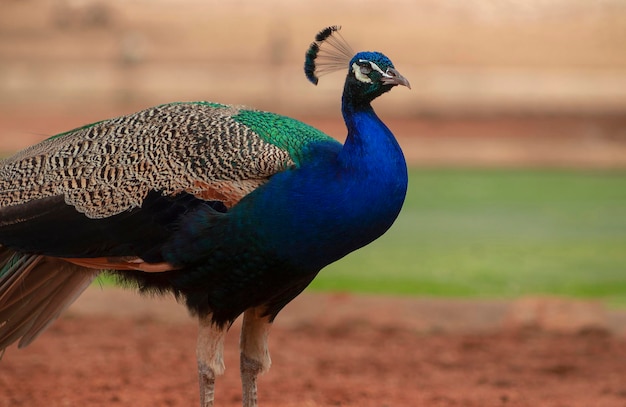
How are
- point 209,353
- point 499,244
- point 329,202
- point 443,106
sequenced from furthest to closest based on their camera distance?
point 443,106, point 499,244, point 209,353, point 329,202

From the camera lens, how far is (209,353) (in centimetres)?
440

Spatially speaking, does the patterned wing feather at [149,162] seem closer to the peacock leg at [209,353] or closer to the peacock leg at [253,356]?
the peacock leg at [209,353]

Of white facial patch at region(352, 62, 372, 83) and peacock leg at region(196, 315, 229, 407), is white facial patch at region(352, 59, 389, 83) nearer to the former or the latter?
white facial patch at region(352, 62, 372, 83)

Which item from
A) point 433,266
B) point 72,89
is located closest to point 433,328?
point 433,266

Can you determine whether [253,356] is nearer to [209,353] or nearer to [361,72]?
[209,353]

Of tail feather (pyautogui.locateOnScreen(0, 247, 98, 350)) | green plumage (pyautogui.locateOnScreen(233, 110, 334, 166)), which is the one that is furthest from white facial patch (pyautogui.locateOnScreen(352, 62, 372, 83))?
tail feather (pyautogui.locateOnScreen(0, 247, 98, 350))

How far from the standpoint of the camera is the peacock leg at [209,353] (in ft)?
14.4

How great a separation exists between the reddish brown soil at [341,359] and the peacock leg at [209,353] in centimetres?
74

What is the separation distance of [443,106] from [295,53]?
1109 cm

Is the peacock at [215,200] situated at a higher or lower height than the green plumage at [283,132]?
lower

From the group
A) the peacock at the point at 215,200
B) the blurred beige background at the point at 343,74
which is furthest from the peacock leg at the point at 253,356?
the blurred beige background at the point at 343,74

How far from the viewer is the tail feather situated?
4617 millimetres

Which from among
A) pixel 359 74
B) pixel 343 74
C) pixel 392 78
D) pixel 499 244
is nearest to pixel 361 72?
pixel 359 74

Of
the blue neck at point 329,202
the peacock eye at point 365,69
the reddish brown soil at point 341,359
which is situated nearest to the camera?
the blue neck at point 329,202
